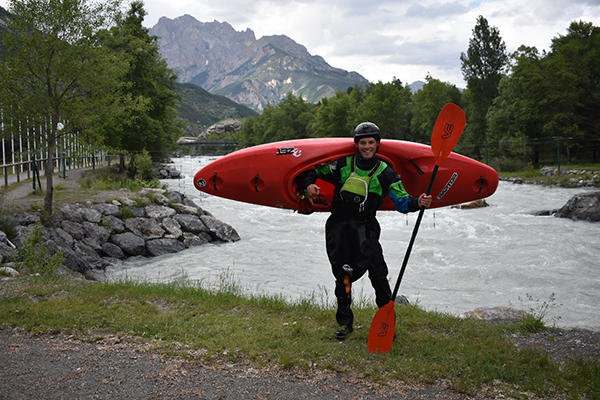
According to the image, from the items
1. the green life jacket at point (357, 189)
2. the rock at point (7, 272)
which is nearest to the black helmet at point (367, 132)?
the green life jacket at point (357, 189)

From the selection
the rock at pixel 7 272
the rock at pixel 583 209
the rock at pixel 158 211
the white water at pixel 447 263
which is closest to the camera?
the rock at pixel 7 272

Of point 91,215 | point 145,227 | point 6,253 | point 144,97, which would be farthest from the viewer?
point 144,97

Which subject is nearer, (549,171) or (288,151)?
(288,151)

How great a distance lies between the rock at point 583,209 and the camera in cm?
1527

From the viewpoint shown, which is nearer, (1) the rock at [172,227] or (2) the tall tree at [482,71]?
(1) the rock at [172,227]

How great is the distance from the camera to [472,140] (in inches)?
1661

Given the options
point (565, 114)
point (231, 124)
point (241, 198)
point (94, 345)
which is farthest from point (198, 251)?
point (231, 124)

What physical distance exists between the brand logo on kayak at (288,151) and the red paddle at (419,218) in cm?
147

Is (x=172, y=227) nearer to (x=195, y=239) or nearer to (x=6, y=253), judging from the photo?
(x=195, y=239)

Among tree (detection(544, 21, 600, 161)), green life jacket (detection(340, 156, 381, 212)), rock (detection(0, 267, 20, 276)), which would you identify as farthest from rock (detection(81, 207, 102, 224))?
tree (detection(544, 21, 600, 161))

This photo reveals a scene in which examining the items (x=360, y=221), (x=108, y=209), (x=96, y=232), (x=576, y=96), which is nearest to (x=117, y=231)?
(x=96, y=232)

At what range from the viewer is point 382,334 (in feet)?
14.0

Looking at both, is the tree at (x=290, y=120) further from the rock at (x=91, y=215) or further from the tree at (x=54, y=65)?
the tree at (x=54, y=65)

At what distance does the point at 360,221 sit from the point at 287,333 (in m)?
1.37
